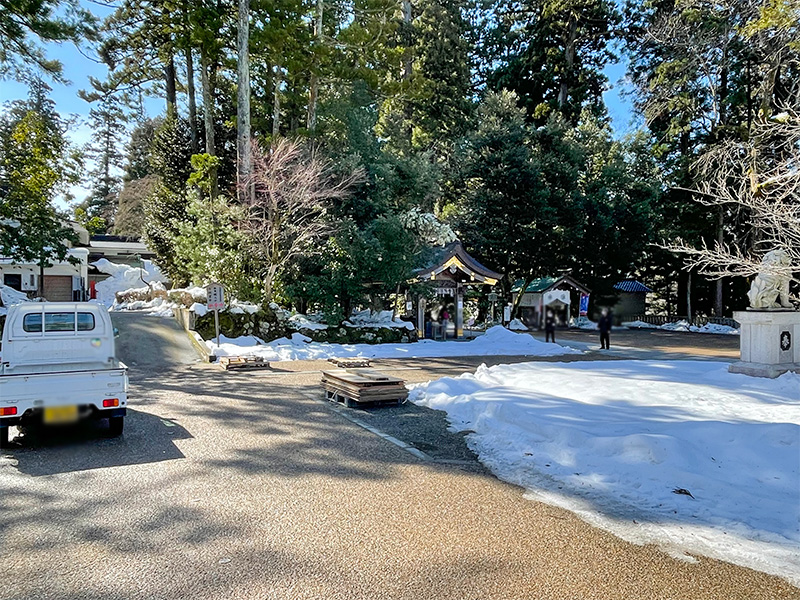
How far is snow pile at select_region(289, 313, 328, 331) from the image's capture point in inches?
699

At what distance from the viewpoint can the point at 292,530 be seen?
395cm

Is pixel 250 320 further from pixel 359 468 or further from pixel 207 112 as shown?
pixel 359 468

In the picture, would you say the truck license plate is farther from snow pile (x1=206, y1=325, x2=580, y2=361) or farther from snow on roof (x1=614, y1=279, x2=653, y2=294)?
snow on roof (x1=614, y1=279, x2=653, y2=294)

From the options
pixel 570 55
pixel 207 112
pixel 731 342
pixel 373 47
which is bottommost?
pixel 731 342

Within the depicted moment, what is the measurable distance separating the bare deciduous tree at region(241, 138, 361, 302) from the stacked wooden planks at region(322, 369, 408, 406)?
29.2 feet

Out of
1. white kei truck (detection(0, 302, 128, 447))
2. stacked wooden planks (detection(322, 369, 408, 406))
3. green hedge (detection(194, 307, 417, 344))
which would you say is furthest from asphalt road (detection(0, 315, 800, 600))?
green hedge (detection(194, 307, 417, 344))

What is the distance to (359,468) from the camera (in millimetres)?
5473

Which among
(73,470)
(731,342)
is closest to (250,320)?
(73,470)

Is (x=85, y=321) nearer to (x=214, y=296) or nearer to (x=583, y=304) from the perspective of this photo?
(x=214, y=296)

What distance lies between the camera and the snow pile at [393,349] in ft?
49.5

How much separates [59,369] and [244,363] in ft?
21.8

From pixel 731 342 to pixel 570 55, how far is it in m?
20.5

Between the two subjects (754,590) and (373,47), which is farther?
(373,47)

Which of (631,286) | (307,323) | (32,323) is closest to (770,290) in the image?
(307,323)
